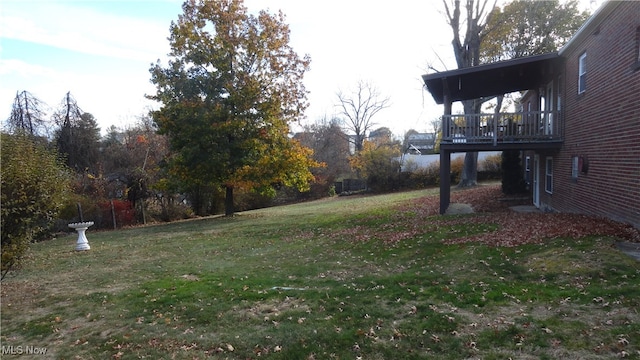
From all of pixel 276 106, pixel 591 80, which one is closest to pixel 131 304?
pixel 591 80

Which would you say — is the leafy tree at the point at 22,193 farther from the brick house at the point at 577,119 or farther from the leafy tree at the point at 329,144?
the leafy tree at the point at 329,144

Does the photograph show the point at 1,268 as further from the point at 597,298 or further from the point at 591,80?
the point at 591,80

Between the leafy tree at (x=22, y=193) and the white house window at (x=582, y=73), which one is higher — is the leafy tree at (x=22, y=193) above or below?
below

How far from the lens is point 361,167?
1444 inches

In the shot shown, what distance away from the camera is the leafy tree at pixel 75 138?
29.2 m

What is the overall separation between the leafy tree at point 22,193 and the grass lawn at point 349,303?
110 centimetres

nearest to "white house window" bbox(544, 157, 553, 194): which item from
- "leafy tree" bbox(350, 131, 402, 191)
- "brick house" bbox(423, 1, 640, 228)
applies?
"brick house" bbox(423, 1, 640, 228)

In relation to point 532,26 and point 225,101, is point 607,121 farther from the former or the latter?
point 532,26

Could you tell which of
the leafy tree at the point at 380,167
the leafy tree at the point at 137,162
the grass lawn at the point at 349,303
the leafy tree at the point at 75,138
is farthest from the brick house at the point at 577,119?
the leafy tree at the point at 75,138

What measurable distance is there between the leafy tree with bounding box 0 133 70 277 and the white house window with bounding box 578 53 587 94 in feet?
44.5

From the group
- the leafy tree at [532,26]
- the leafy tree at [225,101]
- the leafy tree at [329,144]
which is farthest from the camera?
the leafy tree at [329,144]

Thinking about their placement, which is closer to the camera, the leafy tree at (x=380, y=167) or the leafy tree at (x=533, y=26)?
the leafy tree at (x=533, y=26)

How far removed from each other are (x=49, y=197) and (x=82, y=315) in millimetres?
2549

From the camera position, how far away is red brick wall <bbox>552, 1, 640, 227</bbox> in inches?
343
